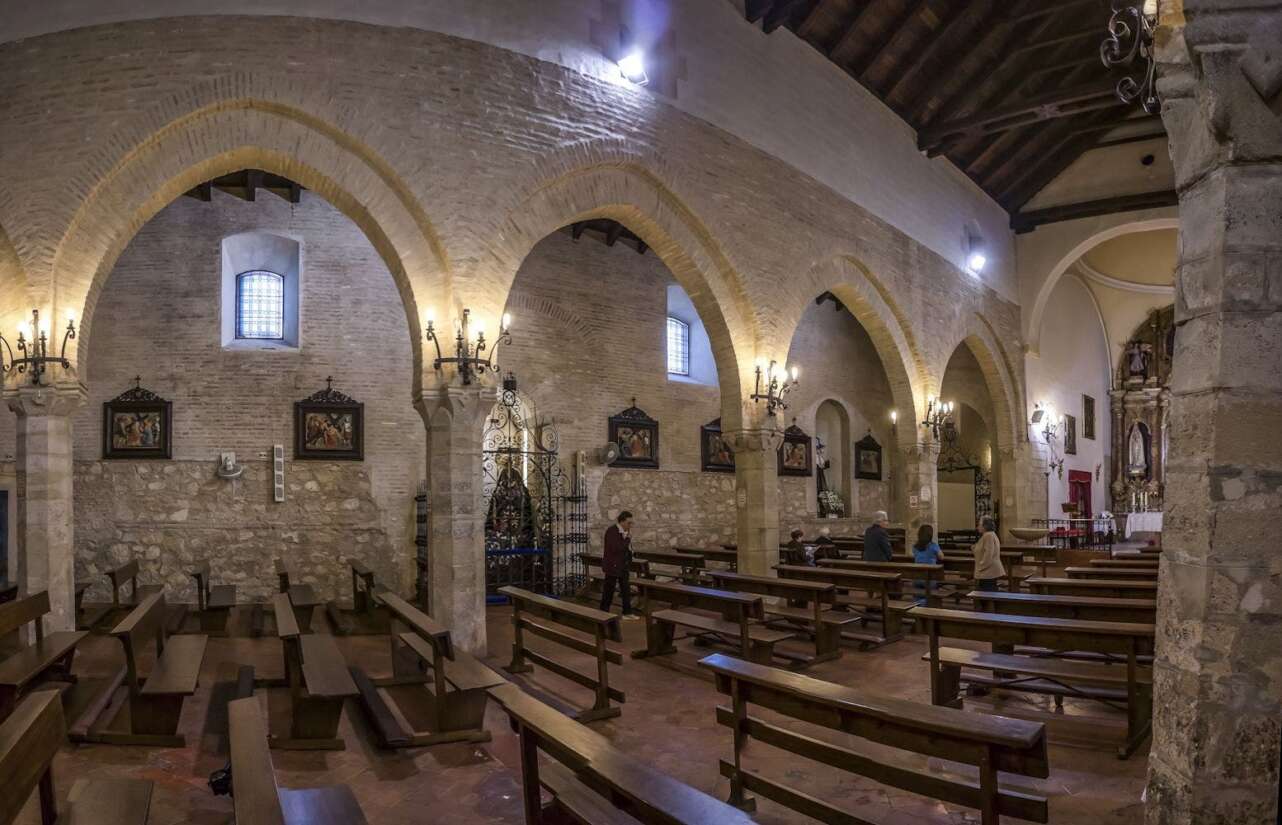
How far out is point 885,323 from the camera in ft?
53.0

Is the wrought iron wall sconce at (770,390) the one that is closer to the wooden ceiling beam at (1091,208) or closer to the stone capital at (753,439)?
the stone capital at (753,439)

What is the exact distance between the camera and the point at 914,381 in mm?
16891

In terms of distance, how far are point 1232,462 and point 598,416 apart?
1244 cm

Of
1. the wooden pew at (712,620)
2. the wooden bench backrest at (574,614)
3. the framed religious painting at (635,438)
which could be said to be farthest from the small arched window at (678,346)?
the wooden bench backrest at (574,614)

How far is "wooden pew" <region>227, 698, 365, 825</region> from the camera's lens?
279 cm

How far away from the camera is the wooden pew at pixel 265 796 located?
9.17 feet

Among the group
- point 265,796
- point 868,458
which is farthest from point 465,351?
point 868,458

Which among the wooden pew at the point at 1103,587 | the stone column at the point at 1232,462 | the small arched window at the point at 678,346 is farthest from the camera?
the small arched window at the point at 678,346

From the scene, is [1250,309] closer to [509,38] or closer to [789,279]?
[509,38]

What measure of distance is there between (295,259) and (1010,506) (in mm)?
17644

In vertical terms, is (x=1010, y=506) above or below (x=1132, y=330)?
below

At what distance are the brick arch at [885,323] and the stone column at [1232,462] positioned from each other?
10722mm

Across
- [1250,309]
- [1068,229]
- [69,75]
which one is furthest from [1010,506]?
[69,75]

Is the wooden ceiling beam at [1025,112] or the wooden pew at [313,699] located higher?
the wooden ceiling beam at [1025,112]
